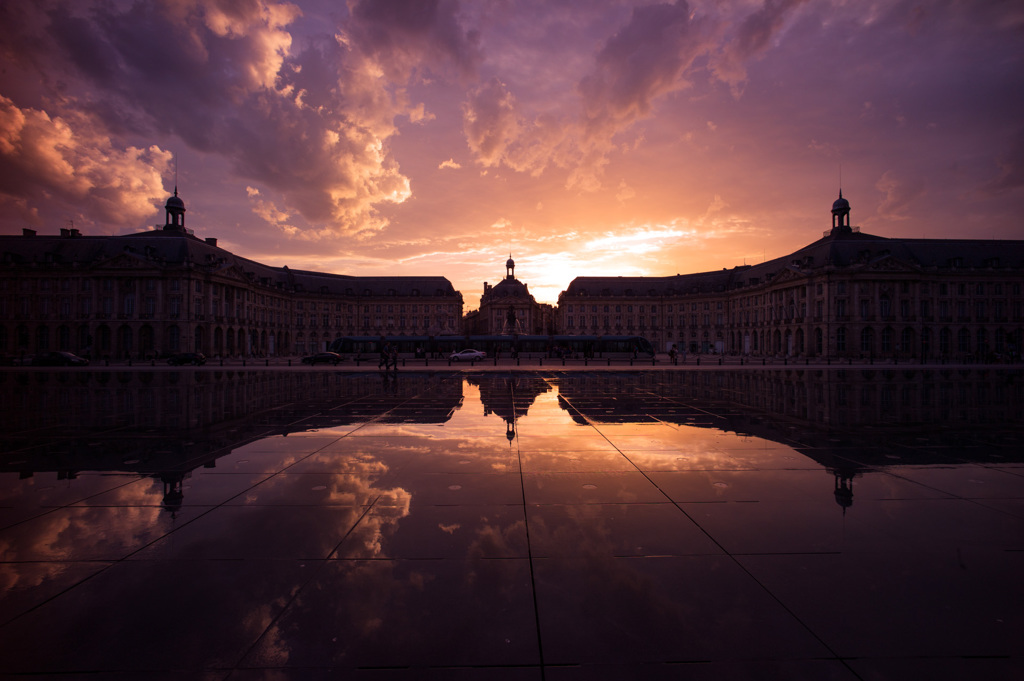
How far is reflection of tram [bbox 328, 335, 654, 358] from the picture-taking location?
71125 mm

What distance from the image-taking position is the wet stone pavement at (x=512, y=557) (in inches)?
137

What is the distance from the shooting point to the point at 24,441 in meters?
10.8

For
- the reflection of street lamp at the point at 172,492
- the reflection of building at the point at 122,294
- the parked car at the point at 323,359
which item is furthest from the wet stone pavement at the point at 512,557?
the reflection of building at the point at 122,294

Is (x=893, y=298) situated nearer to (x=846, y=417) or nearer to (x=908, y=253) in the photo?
(x=908, y=253)

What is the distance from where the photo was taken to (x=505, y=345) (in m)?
75.4

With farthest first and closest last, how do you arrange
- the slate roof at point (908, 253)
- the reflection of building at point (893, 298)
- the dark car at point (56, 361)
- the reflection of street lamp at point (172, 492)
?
the slate roof at point (908, 253)
the reflection of building at point (893, 298)
the dark car at point (56, 361)
the reflection of street lamp at point (172, 492)

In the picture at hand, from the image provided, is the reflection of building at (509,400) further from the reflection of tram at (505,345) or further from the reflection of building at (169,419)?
the reflection of tram at (505,345)

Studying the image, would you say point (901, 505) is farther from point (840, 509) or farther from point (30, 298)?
point (30, 298)

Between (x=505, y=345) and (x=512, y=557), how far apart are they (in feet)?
231

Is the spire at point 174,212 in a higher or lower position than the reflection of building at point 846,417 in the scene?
higher

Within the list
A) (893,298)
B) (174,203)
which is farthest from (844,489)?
(174,203)

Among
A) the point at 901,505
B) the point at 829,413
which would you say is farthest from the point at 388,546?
the point at 829,413

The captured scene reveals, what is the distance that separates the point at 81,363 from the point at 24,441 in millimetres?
51233

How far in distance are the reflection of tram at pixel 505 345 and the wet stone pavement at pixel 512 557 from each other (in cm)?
6051
